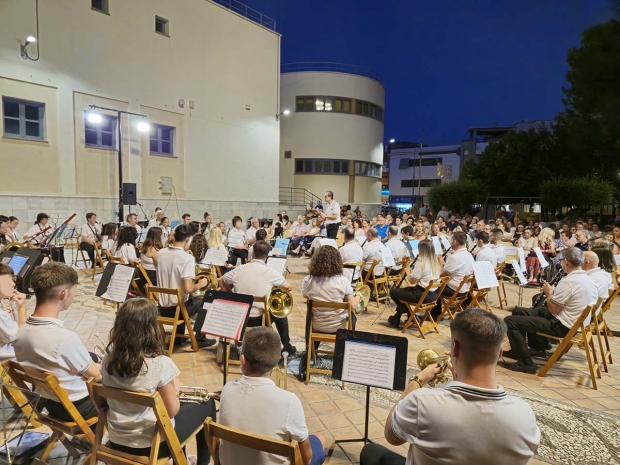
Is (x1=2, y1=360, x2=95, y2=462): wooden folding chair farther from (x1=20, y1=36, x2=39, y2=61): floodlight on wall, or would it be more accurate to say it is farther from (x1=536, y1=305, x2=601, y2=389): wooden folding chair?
(x1=20, y1=36, x2=39, y2=61): floodlight on wall

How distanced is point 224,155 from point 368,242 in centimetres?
1351

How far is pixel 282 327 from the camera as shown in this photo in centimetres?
538

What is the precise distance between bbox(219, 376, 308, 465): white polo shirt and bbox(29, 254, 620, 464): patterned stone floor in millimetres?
1422

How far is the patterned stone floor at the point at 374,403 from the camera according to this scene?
3.80 metres

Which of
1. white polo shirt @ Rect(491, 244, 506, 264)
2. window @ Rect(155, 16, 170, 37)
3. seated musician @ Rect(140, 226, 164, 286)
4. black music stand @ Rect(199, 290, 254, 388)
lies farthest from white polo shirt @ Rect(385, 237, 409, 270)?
window @ Rect(155, 16, 170, 37)

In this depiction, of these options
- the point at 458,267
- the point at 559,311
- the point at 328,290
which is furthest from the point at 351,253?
the point at 559,311

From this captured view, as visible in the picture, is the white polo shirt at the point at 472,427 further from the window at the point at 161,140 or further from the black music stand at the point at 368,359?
the window at the point at 161,140

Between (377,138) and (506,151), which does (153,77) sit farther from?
(506,151)

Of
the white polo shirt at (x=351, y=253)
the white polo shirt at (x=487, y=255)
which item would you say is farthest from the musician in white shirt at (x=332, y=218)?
the white polo shirt at (x=487, y=255)

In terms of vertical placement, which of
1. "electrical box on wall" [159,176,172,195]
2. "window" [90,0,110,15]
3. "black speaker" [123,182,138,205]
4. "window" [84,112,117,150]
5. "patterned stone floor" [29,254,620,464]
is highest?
"window" [90,0,110,15]

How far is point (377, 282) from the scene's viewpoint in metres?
7.74

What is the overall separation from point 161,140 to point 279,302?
15.0 metres

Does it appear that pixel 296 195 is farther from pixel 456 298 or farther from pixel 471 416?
pixel 471 416

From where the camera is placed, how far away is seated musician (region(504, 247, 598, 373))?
16.3ft
